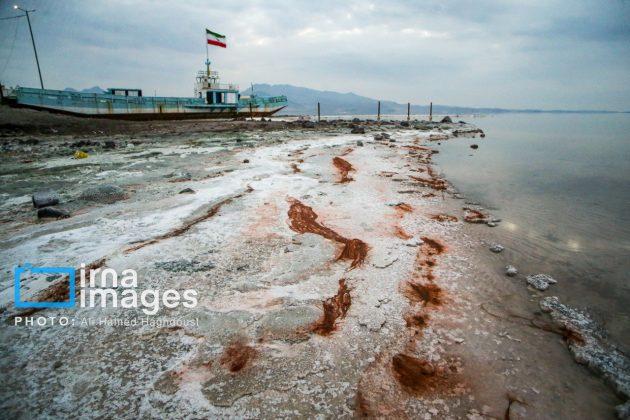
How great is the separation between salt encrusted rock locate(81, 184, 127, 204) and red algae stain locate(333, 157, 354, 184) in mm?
5158

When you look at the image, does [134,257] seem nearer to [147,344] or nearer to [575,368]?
[147,344]

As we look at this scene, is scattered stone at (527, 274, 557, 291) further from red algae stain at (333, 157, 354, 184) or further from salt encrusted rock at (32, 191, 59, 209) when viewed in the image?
salt encrusted rock at (32, 191, 59, 209)

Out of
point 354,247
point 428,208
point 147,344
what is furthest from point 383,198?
point 147,344

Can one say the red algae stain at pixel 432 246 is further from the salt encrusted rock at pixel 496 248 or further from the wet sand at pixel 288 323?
the salt encrusted rock at pixel 496 248

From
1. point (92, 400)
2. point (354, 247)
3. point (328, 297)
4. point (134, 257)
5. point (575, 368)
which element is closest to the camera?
point (92, 400)

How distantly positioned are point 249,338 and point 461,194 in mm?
7346

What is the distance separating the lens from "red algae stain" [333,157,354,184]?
836 cm

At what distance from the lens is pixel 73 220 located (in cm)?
507

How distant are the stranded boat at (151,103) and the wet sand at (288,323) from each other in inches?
1176

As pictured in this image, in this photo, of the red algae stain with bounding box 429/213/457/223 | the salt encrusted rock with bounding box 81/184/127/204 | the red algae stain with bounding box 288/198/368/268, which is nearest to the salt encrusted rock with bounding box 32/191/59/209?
the salt encrusted rock with bounding box 81/184/127/204

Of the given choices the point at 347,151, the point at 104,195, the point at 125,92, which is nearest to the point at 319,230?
the point at 104,195

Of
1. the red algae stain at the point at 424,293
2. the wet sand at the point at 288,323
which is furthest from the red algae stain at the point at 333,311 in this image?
the red algae stain at the point at 424,293

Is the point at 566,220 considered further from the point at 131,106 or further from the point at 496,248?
the point at 131,106

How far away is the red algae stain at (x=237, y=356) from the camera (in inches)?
95.8
